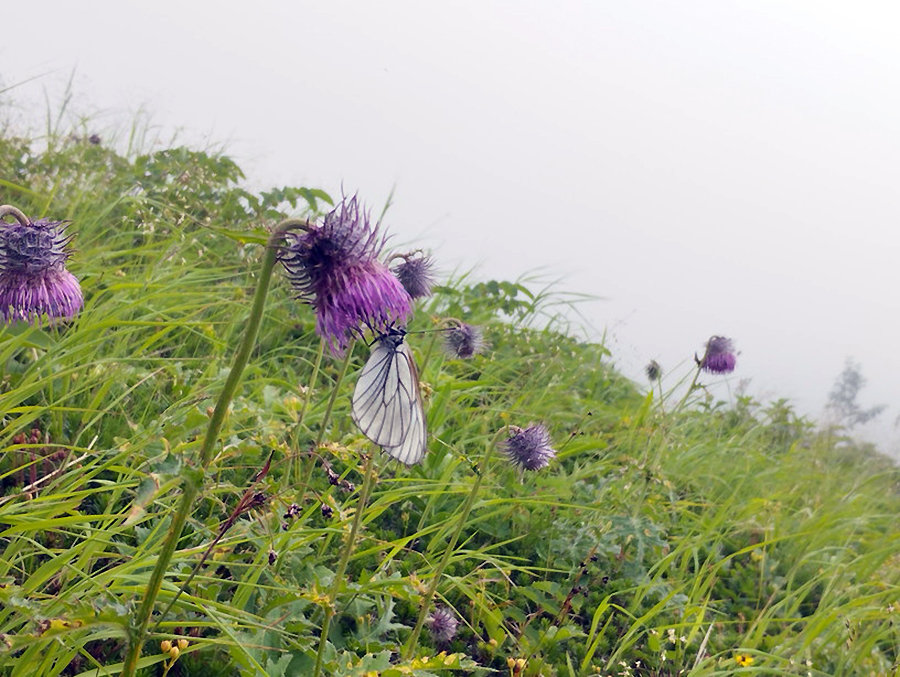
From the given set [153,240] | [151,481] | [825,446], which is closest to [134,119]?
[153,240]

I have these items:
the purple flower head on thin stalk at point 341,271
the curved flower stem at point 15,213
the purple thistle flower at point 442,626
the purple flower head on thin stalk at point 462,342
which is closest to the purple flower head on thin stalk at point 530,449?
the purple flower head on thin stalk at point 462,342

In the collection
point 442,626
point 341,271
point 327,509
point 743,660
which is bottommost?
point 442,626

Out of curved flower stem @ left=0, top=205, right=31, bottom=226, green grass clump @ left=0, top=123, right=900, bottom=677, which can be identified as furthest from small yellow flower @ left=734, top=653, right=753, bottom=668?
curved flower stem @ left=0, top=205, right=31, bottom=226

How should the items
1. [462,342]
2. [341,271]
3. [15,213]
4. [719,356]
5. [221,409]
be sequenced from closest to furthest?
[221,409] → [341,271] → [15,213] → [462,342] → [719,356]

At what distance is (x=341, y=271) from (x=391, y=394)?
797mm

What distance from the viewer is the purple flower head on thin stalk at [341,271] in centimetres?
151

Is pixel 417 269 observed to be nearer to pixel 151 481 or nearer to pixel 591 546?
pixel 591 546

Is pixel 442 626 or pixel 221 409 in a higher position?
pixel 221 409

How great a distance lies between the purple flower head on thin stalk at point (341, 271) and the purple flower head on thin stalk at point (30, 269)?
3.03 feet

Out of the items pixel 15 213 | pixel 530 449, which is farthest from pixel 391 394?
pixel 15 213

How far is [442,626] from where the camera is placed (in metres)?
2.76

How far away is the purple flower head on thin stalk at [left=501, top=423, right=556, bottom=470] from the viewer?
3.11 meters

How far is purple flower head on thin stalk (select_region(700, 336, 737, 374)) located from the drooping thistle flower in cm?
378

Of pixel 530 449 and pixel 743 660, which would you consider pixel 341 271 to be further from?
pixel 743 660
